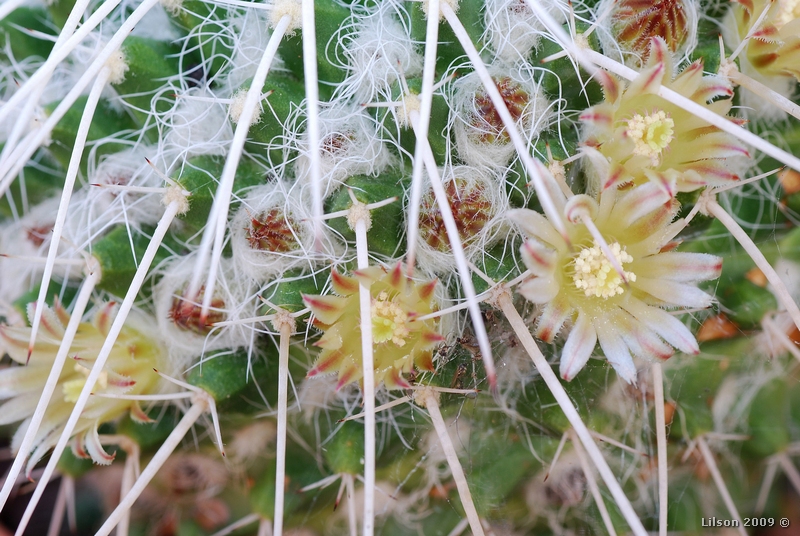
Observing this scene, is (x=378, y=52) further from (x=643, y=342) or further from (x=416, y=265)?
(x=643, y=342)

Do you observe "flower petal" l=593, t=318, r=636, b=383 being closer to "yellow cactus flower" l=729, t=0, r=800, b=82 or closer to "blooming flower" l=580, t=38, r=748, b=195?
"blooming flower" l=580, t=38, r=748, b=195

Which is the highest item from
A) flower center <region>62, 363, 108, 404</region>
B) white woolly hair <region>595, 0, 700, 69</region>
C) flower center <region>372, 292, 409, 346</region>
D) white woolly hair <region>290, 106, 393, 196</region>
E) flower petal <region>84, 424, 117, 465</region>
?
white woolly hair <region>595, 0, 700, 69</region>

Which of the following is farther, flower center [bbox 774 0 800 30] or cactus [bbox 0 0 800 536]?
flower center [bbox 774 0 800 30]

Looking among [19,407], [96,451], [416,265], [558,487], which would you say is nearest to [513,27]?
[416,265]

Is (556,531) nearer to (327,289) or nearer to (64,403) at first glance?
(327,289)


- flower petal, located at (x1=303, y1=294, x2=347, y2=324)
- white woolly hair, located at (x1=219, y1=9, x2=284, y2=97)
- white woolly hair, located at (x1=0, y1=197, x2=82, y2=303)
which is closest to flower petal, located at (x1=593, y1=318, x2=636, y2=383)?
flower petal, located at (x1=303, y1=294, x2=347, y2=324)

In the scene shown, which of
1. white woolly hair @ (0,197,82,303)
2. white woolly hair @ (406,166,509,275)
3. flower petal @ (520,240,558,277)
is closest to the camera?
flower petal @ (520,240,558,277)

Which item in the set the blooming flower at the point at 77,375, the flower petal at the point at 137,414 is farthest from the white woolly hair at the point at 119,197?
the flower petal at the point at 137,414

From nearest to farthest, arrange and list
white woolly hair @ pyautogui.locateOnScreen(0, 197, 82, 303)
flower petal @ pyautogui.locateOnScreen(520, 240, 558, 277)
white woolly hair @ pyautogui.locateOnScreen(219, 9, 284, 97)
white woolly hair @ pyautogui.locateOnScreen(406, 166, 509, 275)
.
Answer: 1. flower petal @ pyautogui.locateOnScreen(520, 240, 558, 277)
2. white woolly hair @ pyautogui.locateOnScreen(406, 166, 509, 275)
3. white woolly hair @ pyautogui.locateOnScreen(219, 9, 284, 97)
4. white woolly hair @ pyautogui.locateOnScreen(0, 197, 82, 303)
